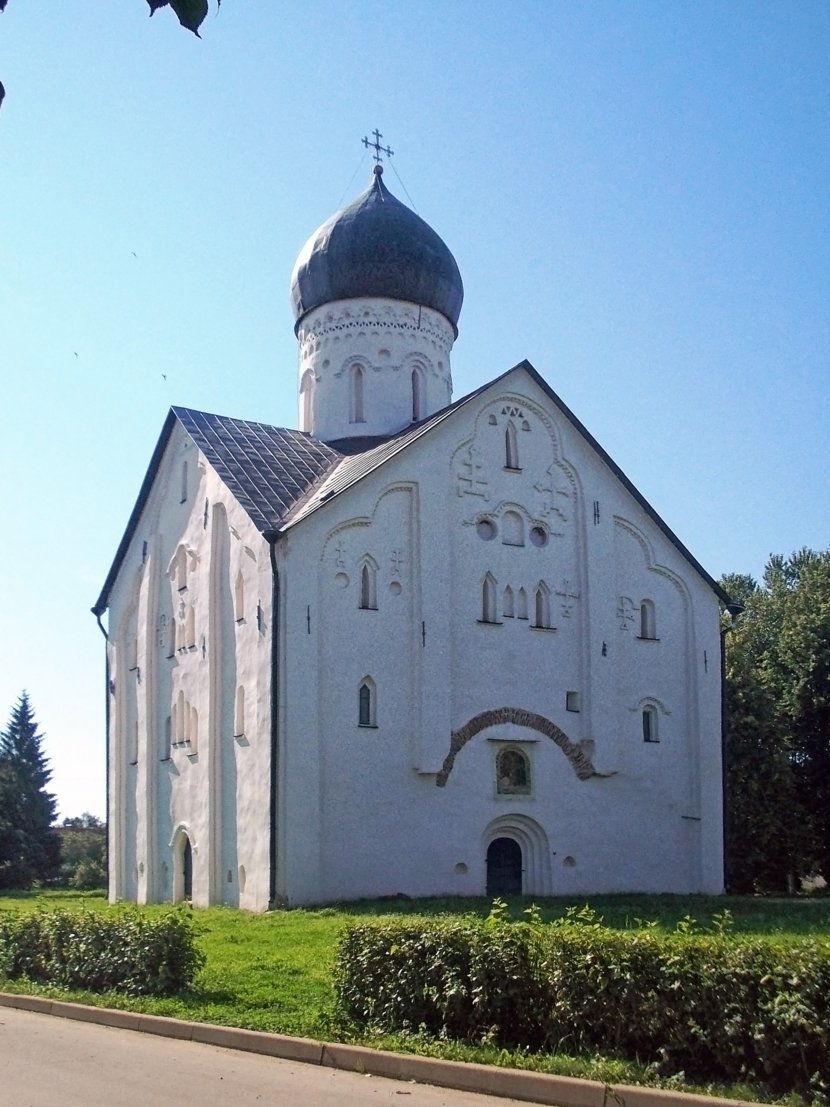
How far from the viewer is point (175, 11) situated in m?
4.02

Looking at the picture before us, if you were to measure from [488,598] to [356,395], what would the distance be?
21.1 feet

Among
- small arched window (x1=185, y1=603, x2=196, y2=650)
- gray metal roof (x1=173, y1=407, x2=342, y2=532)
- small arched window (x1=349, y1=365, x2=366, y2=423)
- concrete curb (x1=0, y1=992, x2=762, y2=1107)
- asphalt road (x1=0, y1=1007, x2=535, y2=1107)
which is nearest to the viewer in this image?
concrete curb (x1=0, y1=992, x2=762, y2=1107)

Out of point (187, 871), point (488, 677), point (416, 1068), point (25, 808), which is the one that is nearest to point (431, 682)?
point (488, 677)

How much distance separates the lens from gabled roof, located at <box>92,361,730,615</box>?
22828 millimetres

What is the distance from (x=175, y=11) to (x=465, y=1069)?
644 centimetres

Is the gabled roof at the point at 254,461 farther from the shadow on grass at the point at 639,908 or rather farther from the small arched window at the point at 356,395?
the shadow on grass at the point at 639,908

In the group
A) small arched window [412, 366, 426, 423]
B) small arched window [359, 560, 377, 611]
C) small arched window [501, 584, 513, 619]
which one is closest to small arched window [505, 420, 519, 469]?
small arched window [501, 584, 513, 619]

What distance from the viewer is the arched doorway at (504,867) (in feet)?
74.2

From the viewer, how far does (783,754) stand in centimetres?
3177

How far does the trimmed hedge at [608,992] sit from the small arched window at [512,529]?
1446 centimetres

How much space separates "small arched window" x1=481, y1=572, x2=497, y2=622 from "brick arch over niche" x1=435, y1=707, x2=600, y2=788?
66.2 inches

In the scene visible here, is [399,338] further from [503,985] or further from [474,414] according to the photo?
[503,985]

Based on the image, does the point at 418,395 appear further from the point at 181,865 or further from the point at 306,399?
the point at 181,865

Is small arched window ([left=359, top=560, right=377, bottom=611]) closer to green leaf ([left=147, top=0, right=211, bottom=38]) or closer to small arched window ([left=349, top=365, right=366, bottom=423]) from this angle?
small arched window ([left=349, top=365, right=366, bottom=423])
